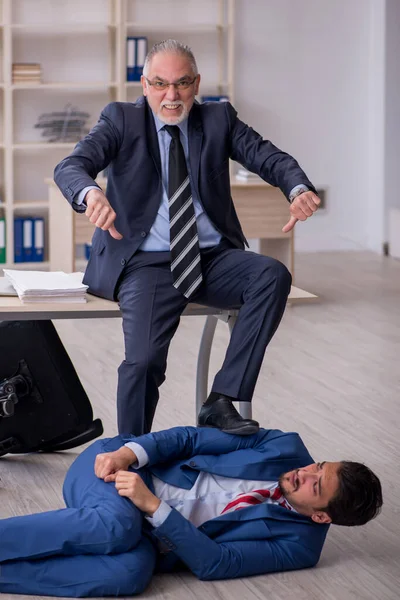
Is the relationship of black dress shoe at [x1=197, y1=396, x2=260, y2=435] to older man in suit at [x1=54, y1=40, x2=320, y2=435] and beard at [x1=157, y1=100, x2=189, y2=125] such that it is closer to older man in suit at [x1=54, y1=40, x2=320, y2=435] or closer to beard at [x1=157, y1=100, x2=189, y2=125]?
older man in suit at [x1=54, y1=40, x2=320, y2=435]

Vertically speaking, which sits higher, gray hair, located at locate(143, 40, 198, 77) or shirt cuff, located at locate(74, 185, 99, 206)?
gray hair, located at locate(143, 40, 198, 77)

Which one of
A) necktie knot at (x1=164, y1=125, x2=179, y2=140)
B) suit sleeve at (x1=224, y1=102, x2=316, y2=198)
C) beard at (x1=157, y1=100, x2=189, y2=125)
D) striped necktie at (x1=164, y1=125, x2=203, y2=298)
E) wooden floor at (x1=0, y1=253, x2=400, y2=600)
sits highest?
beard at (x1=157, y1=100, x2=189, y2=125)

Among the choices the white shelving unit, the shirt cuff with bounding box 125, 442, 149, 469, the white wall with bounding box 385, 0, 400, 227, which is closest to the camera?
the shirt cuff with bounding box 125, 442, 149, 469

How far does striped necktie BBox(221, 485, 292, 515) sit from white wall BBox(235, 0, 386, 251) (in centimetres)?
543

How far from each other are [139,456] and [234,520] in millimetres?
278

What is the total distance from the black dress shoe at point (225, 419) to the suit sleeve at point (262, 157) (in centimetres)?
68

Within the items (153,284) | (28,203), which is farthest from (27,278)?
(28,203)

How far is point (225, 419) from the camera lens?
9.24 ft

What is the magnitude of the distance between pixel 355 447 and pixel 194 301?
33.1 inches

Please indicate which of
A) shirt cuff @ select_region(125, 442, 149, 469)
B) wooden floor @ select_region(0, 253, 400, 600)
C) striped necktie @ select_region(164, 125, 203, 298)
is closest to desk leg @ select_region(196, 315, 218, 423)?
wooden floor @ select_region(0, 253, 400, 600)

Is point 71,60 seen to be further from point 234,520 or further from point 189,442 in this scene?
point 234,520

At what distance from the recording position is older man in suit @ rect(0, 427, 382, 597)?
7.87 ft

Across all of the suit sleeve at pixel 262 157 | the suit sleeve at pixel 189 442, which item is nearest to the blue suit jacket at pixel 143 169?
the suit sleeve at pixel 262 157

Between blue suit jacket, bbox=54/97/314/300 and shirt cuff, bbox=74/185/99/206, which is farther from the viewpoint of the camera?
blue suit jacket, bbox=54/97/314/300
